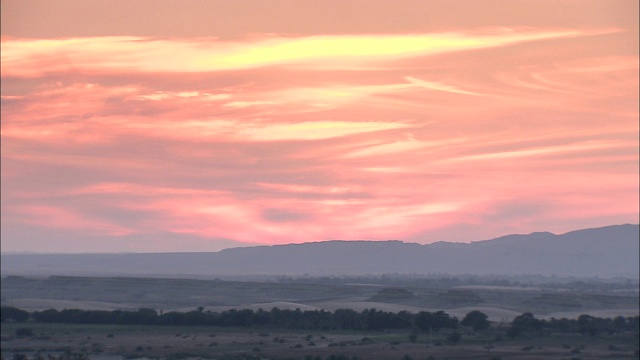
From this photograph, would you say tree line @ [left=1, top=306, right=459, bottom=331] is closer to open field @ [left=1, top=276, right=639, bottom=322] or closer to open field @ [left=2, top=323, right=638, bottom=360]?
open field @ [left=2, top=323, right=638, bottom=360]

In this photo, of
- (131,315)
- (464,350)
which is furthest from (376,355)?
(131,315)

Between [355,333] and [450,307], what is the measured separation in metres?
46.2

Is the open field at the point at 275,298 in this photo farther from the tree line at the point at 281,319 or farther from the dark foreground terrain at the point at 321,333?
the tree line at the point at 281,319

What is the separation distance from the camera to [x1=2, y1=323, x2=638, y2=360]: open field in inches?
2394

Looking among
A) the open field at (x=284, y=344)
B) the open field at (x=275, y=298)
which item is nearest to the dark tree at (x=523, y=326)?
the open field at (x=284, y=344)

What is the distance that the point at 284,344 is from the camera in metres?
67.6

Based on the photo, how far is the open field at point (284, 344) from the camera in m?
60.8

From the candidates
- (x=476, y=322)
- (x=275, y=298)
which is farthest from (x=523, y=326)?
(x=275, y=298)

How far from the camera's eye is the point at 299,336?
74.2 metres

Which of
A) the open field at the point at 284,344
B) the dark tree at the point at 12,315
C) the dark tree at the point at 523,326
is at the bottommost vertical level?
the open field at the point at 284,344

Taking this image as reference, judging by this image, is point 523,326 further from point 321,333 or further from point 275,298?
point 275,298

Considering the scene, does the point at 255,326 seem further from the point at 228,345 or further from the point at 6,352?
the point at 6,352

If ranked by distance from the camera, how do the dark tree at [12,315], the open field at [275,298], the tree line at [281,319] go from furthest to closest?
the open field at [275,298]
the dark tree at [12,315]
the tree line at [281,319]

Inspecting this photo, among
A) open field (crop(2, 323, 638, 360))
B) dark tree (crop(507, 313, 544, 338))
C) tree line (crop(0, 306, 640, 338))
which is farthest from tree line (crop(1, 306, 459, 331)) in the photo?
dark tree (crop(507, 313, 544, 338))
